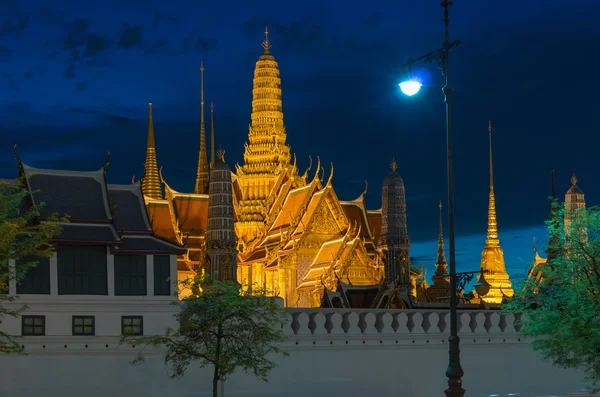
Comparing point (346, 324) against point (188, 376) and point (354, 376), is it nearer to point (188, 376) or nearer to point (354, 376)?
point (354, 376)

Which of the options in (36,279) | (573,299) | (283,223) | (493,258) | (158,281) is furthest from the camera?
(493,258)

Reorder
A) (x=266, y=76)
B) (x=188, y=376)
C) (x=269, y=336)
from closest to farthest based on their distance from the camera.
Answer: (x=269, y=336) < (x=188, y=376) < (x=266, y=76)

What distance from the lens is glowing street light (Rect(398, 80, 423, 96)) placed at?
27.3m

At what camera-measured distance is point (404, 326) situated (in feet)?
121

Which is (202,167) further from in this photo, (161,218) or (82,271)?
(82,271)

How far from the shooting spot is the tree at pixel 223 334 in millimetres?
30594

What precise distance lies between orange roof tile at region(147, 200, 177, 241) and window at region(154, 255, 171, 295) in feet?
98.7

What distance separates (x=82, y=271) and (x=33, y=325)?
6.15ft

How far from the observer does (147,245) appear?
3281cm

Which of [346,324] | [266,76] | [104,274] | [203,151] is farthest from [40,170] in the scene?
[203,151]

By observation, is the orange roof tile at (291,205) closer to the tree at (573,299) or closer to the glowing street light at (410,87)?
the tree at (573,299)

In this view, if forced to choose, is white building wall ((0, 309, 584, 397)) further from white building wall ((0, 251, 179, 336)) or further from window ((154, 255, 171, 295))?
window ((154, 255, 171, 295))

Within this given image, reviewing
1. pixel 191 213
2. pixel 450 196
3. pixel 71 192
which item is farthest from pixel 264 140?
pixel 450 196

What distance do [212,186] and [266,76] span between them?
94.4 ft
